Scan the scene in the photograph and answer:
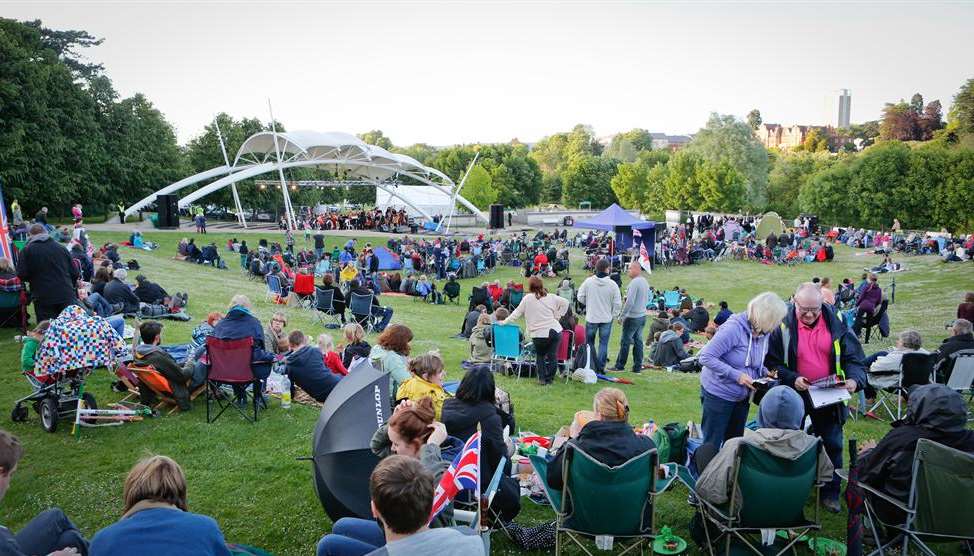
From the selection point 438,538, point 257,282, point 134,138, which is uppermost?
point 134,138

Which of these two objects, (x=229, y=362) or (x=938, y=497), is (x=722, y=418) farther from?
(x=229, y=362)

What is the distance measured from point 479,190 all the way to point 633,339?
5640 centimetres

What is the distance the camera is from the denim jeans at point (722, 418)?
518 centimetres

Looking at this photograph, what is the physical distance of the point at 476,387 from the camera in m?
4.34

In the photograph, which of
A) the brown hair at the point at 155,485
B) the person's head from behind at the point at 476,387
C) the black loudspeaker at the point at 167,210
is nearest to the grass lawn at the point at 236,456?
the person's head from behind at the point at 476,387

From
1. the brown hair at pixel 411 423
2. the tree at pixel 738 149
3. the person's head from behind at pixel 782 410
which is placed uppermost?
the tree at pixel 738 149

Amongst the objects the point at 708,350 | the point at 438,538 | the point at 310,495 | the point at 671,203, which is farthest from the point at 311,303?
the point at 671,203

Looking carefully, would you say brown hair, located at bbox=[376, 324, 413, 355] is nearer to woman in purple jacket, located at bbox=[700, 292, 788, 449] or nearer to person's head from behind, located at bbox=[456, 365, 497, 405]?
person's head from behind, located at bbox=[456, 365, 497, 405]

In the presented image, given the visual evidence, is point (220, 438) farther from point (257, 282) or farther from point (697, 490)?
point (257, 282)

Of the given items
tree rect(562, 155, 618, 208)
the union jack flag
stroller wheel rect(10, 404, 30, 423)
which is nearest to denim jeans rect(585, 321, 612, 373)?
the union jack flag

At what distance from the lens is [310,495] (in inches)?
207

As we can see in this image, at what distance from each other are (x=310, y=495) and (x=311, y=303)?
11798 millimetres

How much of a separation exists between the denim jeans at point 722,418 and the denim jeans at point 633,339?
196 inches

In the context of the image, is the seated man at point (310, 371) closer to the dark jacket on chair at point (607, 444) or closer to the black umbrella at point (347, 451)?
the black umbrella at point (347, 451)
